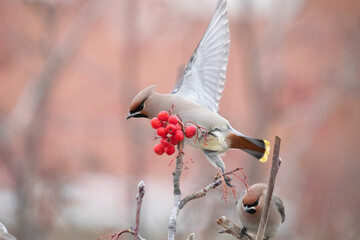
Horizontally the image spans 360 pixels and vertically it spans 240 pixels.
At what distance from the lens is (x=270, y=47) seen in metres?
4.68

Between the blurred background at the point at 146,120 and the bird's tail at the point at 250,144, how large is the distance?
2.01 m

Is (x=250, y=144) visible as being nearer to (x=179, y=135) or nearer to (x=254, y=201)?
(x=179, y=135)

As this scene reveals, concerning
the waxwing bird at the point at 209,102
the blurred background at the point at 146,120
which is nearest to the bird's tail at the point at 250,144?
the waxwing bird at the point at 209,102

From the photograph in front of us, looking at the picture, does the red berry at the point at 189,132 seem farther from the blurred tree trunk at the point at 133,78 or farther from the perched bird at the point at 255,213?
the blurred tree trunk at the point at 133,78

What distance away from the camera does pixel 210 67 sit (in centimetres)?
124

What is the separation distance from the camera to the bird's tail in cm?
103

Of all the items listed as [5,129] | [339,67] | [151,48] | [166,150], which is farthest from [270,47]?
[166,150]

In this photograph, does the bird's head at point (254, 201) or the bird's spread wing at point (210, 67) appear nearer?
the bird's spread wing at point (210, 67)

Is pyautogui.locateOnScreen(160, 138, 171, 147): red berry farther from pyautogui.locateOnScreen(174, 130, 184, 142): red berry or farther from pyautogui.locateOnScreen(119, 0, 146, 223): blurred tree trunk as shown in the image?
pyautogui.locateOnScreen(119, 0, 146, 223): blurred tree trunk

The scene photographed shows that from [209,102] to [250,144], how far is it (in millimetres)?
178

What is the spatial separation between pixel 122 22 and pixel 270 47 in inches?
53.9

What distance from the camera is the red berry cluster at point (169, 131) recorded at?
2.90 feet

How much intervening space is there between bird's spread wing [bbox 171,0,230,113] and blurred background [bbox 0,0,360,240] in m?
1.86

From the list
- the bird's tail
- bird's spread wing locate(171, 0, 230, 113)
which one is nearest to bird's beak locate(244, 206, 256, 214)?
bird's spread wing locate(171, 0, 230, 113)
